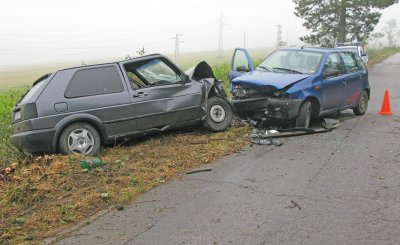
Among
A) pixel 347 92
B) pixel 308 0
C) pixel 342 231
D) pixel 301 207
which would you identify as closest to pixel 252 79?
pixel 347 92

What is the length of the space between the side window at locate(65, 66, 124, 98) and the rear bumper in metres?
0.71

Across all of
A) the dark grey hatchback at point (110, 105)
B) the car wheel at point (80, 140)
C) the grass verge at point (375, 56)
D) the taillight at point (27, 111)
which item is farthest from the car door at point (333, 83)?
the grass verge at point (375, 56)

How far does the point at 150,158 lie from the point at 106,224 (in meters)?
2.44

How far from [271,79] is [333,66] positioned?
73.1 inches

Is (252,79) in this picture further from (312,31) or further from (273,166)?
(312,31)

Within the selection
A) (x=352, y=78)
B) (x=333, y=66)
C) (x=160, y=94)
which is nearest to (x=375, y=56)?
(x=352, y=78)

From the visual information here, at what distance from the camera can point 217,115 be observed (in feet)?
28.6

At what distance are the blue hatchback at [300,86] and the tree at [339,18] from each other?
2706cm

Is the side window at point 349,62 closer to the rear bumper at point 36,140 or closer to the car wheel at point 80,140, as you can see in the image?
the car wheel at point 80,140

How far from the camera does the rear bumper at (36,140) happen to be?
6750mm

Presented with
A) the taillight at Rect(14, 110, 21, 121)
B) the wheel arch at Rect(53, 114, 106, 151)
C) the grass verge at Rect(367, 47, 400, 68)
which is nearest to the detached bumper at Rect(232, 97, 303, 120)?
the wheel arch at Rect(53, 114, 106, 151)

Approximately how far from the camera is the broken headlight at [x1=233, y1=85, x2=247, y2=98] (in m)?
9.09

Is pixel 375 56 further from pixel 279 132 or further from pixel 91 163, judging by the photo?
pixel 91 163

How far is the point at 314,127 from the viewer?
949cm
